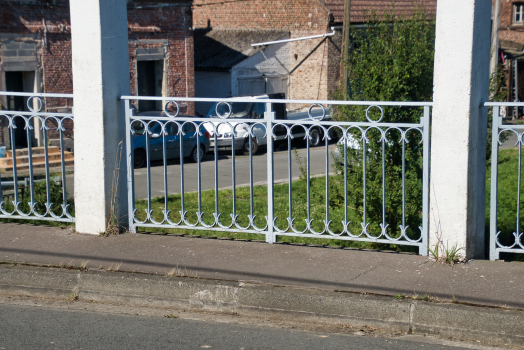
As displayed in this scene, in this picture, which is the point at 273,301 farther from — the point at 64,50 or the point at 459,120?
the point at 64,50

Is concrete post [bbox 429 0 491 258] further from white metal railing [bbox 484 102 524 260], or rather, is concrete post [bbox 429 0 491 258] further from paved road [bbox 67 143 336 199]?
paved road [bbox 67 143 336 199]

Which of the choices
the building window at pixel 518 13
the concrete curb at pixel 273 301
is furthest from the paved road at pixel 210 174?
the building window at pixel 518 13

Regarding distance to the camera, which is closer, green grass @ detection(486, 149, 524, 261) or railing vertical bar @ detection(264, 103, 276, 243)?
railing vertical bar @ detection(264, 103, 276, 243)

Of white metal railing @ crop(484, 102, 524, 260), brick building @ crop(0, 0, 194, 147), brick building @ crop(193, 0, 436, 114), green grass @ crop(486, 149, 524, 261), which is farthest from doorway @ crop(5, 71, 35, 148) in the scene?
white metal railing @ crop(484, 102, 524, 260)

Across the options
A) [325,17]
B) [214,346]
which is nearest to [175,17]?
[325,17]

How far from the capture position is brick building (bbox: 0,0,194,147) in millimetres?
18734

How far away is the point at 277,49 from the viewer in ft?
91.5

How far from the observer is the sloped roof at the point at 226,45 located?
88.8ft

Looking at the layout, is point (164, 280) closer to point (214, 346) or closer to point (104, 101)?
point (214, 346)

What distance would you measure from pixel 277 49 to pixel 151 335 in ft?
80.4

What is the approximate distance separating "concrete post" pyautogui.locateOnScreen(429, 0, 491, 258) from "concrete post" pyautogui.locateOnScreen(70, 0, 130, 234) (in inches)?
122

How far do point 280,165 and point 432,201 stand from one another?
12066mm

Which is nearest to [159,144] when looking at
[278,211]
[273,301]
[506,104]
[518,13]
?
[278,211]

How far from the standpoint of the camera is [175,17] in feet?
73.0
